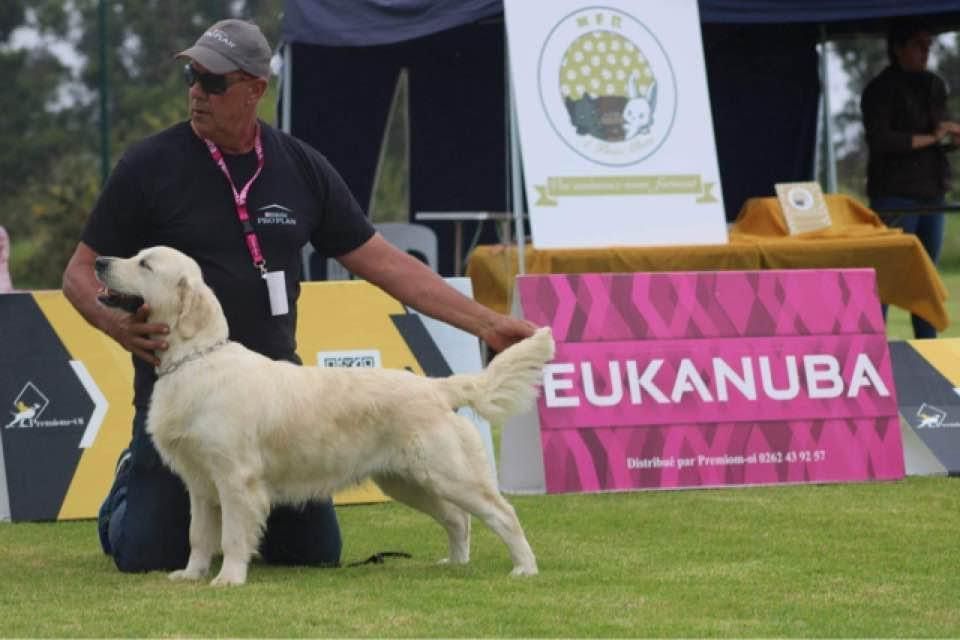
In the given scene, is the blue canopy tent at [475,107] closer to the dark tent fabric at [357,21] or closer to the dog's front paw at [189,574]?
the dark tent fabric at [357,21]

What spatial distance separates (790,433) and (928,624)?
3012 mm

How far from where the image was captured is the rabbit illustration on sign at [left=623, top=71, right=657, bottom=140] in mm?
9852

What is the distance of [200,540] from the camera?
216 inches

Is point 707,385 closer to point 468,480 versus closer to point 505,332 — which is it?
point 505,332

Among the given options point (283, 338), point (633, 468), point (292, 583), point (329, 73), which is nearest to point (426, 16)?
point (329, 73)

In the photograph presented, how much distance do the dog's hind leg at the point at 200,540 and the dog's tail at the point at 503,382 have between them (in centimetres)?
83

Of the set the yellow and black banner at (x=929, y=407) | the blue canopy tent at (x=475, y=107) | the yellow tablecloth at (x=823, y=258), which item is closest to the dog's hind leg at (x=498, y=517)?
the yellow and black banner at (x=929, y=407)

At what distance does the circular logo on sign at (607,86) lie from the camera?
9727mm

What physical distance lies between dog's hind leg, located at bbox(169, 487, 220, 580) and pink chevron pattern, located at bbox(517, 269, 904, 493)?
2109 mm

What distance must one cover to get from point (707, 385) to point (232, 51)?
2.89 meters

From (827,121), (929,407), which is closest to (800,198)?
(827,121)

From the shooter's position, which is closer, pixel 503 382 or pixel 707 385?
pixel 503 382

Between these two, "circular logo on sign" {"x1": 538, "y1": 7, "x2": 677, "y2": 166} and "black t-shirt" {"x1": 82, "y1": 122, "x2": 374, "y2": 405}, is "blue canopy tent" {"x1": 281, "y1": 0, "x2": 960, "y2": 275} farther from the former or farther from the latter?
"black t-shirt" {"x1": 82, "y1": 122, "x2": 374, "y2": 405}

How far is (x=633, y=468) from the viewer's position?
738 centimetres
